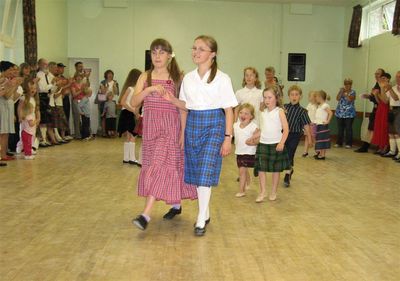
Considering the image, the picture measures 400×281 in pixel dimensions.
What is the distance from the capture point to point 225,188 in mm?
5066

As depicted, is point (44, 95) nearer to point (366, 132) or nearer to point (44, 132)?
point (44, 132)

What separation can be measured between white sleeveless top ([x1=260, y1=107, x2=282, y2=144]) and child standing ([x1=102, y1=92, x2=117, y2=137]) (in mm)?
8107

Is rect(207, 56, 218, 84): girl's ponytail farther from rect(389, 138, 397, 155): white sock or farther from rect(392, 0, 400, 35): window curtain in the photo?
rect(392, 0, 400, 35): window curtain

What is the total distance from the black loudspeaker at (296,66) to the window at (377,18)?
1744 millimetres

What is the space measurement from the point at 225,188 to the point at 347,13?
30.7 feet

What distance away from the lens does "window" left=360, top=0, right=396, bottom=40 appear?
10.3 metres

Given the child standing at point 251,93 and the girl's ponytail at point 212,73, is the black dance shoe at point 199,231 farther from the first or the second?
the child standing at point 251,93

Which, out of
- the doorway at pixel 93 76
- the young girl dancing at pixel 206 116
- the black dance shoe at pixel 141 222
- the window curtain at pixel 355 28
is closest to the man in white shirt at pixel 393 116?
the window curtain at pixel 355 28

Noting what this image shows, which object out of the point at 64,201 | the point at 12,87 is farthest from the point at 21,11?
the point at 64,201

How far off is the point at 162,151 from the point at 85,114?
8.49m

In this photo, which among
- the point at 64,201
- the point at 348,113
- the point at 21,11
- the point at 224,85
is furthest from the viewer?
the point at 348,113

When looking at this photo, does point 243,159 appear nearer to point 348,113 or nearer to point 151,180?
point 151,180

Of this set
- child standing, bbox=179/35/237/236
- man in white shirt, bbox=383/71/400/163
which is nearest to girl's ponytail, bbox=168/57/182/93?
child standing, bbox=179/35/237/236

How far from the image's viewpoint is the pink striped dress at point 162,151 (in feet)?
10.7
